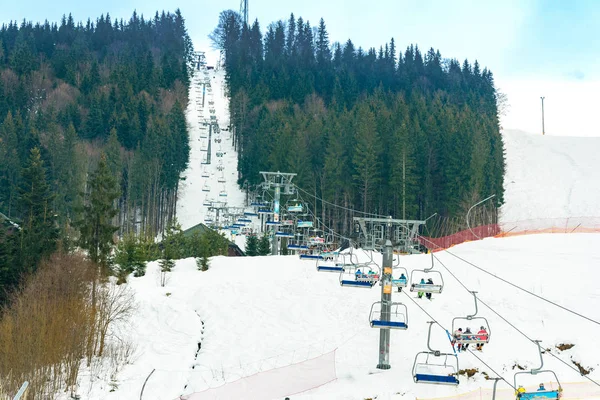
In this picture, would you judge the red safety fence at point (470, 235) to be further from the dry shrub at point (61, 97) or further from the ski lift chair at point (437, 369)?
the dry shrub at point (61, 97)

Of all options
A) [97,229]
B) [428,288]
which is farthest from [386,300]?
[97,229]

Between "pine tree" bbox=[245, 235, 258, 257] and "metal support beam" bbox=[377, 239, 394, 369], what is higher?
"pine tree" bbox=[245, 235, 258, 257]

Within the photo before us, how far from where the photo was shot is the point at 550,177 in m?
93.0

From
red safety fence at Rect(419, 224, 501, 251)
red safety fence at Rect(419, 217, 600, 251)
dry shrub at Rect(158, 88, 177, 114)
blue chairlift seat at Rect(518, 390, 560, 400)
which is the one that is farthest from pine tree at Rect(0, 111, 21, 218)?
blue chairlift seat at Rect(518, 390, 560, 400)

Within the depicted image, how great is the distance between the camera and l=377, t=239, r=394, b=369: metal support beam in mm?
26391

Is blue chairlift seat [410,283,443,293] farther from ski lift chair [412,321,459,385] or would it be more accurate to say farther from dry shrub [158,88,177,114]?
dry shrub [158,88,177,114]

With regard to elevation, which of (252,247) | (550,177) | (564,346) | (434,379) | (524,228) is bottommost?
(434,379)

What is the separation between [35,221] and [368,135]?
35869mm

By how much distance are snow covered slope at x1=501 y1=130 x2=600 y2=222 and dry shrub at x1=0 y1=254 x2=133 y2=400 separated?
180 ft

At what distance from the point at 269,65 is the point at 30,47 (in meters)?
43.3

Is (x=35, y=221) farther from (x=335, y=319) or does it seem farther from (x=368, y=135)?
(x=368, y=135)

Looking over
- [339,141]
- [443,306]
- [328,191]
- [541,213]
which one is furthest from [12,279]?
[541,213]

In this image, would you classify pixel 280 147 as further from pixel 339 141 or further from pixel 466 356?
pixel 466 356

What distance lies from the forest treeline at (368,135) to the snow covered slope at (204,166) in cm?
290
